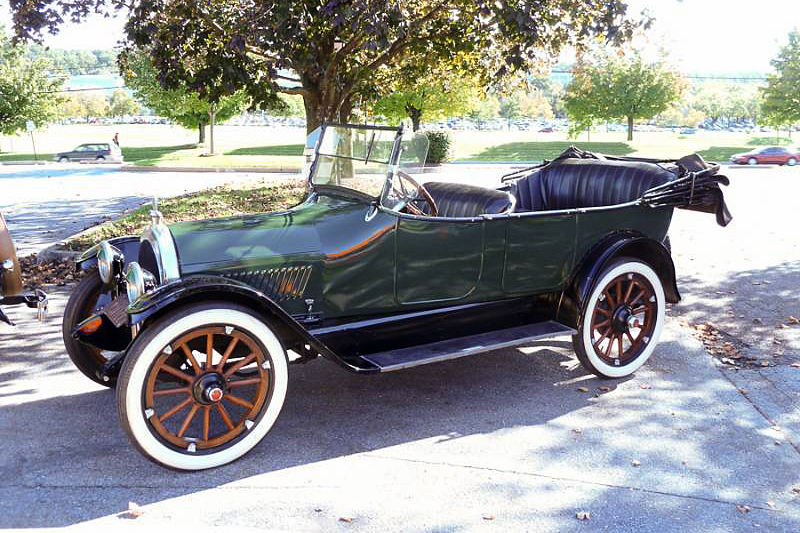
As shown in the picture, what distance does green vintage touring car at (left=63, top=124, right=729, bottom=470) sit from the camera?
11.4ft

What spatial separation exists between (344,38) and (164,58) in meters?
2.85

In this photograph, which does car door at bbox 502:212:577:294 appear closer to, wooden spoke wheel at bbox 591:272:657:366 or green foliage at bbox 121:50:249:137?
wooden spoke wheel at bbox 591:272:657:366

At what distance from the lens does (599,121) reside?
41.3m

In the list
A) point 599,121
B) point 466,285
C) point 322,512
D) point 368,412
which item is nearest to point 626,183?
point 466,285

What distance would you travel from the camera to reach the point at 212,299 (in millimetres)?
3484

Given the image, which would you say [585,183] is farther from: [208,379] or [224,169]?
[224,169]

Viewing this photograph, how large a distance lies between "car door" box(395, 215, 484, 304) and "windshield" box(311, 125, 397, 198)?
345 mm

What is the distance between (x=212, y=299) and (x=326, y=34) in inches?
314

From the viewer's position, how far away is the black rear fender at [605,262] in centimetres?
457

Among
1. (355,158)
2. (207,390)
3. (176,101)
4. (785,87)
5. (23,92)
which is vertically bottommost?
(207,390)

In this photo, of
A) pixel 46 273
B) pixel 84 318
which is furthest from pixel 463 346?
A: pixel 46 273

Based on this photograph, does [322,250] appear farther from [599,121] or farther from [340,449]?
[599,121]

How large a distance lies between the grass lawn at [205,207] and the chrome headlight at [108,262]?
487 cm

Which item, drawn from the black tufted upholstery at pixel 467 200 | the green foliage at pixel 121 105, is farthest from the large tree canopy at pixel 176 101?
the green foliage at pixel 121 105
